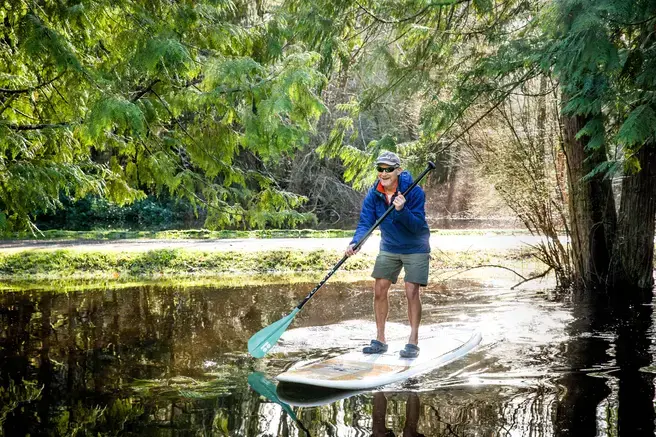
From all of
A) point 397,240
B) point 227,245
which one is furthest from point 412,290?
point 227,245

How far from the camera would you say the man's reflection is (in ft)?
13.2

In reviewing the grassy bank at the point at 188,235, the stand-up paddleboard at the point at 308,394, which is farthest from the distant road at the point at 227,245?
the stand-up paddleboard at the point at 308,394

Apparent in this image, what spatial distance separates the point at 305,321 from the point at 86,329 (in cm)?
229

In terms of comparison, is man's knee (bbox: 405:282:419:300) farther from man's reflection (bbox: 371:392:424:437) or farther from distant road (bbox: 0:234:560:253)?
distant road (bbox: 0:234:560:253)

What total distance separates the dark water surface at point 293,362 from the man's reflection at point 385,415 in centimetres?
1

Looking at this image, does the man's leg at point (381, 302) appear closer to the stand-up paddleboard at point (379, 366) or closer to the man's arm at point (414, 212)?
the stand-up paddleboard at point (379, 366)

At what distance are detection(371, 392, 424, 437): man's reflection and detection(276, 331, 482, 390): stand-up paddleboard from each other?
236mm

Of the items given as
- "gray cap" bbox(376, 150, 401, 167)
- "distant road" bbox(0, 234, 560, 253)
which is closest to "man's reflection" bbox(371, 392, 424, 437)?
"gray cap" bbox(376, 150, 401, 167)

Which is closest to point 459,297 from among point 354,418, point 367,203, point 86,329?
point 367,203

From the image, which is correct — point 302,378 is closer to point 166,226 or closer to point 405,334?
point 405,334

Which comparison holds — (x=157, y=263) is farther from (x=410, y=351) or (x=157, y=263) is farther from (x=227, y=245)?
(x=410, y=351)

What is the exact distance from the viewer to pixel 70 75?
Answer: 20.3ft

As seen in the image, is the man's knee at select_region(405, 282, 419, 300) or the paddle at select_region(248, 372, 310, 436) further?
the man's knee at select_region(405, 282, 419, 300)

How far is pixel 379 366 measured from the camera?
5.47 metres
